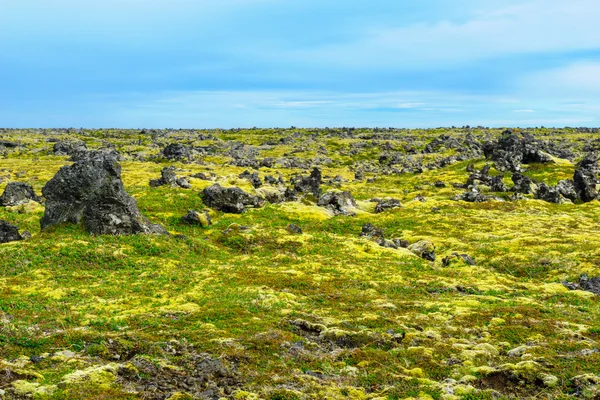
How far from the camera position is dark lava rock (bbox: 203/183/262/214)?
212 ft

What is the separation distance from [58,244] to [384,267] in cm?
2986

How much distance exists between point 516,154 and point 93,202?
119m

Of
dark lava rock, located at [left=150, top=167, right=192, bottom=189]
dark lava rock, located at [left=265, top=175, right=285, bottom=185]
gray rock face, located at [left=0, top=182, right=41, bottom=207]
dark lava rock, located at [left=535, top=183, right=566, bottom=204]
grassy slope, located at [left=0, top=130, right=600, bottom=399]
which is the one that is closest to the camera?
grassy slope, located at [left=0, top=130, right=600, bottom=399]

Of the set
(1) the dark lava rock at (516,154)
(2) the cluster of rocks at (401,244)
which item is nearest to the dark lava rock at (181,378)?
(2) the cluster of rocks at (401,244)

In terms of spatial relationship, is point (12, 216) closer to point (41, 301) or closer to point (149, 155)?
point (41, 301)

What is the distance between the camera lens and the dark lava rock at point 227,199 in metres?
64.6

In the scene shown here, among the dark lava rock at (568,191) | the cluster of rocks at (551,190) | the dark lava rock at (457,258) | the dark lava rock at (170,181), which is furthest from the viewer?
the dark lava rock at (568,191)

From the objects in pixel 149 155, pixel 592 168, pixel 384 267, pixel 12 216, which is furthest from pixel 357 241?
pixel 149 155

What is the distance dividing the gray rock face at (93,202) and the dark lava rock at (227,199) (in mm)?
19286

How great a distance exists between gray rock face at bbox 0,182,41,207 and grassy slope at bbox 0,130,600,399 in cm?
535

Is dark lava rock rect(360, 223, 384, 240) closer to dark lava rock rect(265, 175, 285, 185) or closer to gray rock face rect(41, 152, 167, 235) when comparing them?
gray rock face rect(41, 152, 167, 235)

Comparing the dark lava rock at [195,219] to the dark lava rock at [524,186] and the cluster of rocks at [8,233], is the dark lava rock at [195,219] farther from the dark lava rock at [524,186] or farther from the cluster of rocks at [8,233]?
the dark lava rock at [524,186]

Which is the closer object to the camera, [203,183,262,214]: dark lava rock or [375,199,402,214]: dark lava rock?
[203,183,262,214]: dark lava rock

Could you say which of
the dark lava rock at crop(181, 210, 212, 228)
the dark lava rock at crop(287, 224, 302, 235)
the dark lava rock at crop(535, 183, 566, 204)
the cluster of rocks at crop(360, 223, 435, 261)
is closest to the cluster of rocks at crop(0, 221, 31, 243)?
the dark lava rock at crop(181, 210, 212, 228)
